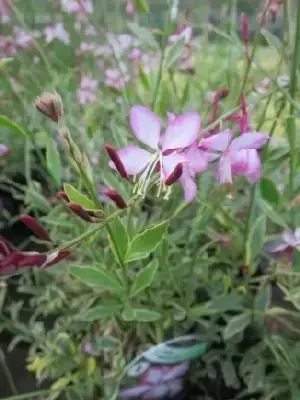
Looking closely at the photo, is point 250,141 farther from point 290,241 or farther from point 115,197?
point 290,241

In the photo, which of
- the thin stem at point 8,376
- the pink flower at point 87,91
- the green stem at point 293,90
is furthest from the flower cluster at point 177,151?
the pink flower at point 87,91

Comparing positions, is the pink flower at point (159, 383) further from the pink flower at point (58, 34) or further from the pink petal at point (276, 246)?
the pink flower at point (58, 34)

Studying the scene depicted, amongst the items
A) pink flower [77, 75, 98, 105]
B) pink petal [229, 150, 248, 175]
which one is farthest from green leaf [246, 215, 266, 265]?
pink flower [77, 75, 98, 105]

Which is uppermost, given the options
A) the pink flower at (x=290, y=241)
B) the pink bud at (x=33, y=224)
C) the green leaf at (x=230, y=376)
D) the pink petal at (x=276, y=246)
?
the pink bud at (x=33, y=224)

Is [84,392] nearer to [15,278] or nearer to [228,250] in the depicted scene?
[228,250]

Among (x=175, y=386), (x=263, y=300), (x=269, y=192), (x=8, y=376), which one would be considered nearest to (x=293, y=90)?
(x=269, y=192)

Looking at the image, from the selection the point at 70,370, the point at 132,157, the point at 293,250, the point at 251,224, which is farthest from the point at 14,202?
the point at 132,157

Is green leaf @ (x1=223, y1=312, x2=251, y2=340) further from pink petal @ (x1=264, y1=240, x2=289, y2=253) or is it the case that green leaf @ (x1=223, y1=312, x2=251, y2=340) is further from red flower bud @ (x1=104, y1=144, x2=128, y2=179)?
red flower bud @ (x1=104, y1=144, x2=128, y2=179)
